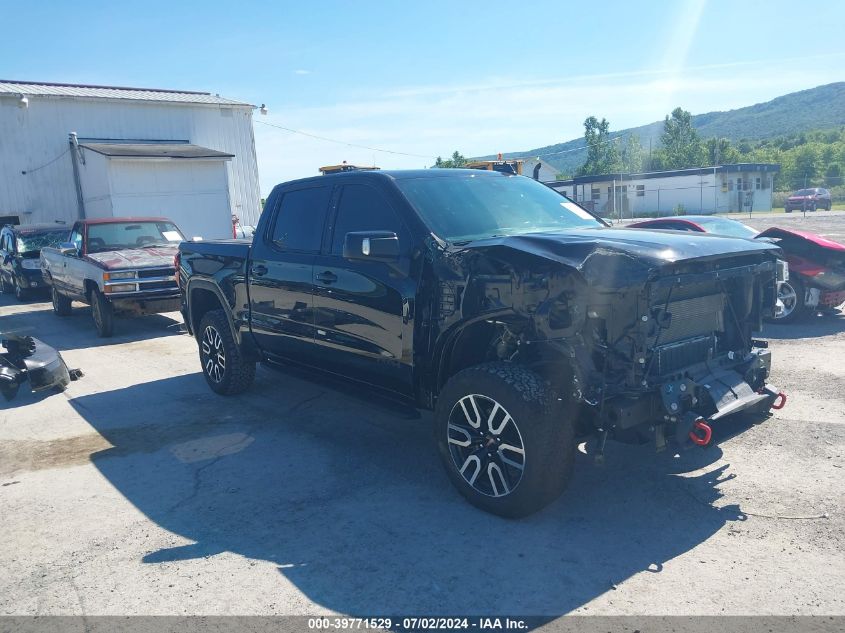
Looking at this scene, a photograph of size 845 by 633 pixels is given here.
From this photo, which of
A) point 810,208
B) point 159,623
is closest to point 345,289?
point 159,623

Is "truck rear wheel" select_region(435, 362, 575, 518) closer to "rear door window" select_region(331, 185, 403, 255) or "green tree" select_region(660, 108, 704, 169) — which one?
"rear door window" select_region(331, 185, 403, 255)

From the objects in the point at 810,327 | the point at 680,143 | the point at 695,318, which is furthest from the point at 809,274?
the point at 680,143

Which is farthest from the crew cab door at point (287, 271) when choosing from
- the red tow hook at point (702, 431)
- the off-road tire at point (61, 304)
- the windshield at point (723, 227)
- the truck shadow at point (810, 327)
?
the off-road tire at point (61, 304)

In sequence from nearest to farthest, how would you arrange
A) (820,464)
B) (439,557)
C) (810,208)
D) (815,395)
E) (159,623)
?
(159,623), (439,557), (820,464), (815,395), (810,208)

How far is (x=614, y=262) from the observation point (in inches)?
146

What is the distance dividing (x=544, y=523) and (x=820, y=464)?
212 cm

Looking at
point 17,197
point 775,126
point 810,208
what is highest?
point 775,126

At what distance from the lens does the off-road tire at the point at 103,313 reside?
35.8 feet

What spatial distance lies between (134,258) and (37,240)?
7.05m

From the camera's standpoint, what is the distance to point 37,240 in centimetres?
1652

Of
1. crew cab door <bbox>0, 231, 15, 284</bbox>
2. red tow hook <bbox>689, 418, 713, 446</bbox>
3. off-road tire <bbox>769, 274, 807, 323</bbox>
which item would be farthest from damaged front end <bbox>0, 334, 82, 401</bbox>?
crew cab door <bbox>0, 231, 15, 284</bbox>

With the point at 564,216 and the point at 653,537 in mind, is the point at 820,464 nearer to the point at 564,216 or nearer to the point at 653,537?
Result: the point at 653,537

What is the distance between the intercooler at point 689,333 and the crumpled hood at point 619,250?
33 centimetres

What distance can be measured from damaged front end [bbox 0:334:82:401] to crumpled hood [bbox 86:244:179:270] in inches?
122
